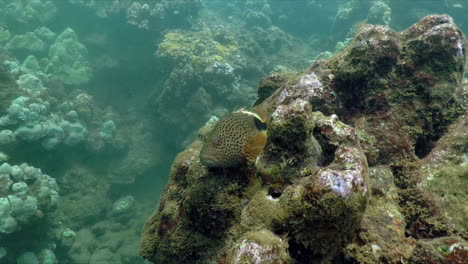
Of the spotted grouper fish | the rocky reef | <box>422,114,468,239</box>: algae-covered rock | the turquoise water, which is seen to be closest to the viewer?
the rocky reef

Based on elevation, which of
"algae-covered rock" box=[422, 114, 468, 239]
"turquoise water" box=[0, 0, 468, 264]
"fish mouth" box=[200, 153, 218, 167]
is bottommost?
"turquoise water" box=[0, 0, 468, 264]

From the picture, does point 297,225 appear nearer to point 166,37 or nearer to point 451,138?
point 451,138

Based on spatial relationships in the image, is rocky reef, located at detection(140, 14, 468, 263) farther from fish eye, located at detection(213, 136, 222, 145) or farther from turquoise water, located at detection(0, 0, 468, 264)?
turquoise water, located at detection(0, 0, 468, 264)

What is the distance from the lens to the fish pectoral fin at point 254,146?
8.11ft

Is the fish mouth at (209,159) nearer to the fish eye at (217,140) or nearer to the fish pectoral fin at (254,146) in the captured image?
the fish eye at (217,140)

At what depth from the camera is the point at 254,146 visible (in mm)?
2482

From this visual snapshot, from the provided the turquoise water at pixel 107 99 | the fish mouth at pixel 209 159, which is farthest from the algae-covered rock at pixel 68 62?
the fish mouth at pixel 209 159

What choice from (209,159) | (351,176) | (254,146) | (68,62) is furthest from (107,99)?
(351,176)

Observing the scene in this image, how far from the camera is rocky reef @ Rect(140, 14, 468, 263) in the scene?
179 cm

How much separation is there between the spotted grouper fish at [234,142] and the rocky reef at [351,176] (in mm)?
122

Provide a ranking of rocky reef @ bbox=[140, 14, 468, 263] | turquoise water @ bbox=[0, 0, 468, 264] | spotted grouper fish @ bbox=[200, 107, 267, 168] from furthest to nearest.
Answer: turquoise water @ bbox=[0, 0, 468, 264]
spotted grouper fish @ bbox=[200, 107, 267, 168]
rocky reef @ bbox=[140, 14, 468, 263]

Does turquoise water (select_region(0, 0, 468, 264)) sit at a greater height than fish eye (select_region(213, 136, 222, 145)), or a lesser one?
lesser

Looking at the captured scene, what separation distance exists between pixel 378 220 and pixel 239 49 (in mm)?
13260

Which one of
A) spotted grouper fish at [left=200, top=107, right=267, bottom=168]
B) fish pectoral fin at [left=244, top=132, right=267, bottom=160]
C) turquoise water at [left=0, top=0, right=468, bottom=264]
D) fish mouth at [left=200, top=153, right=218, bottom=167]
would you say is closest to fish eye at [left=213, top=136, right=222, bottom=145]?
spotted grouper fish at [left=200, top=107, right=267, bottom=168]
